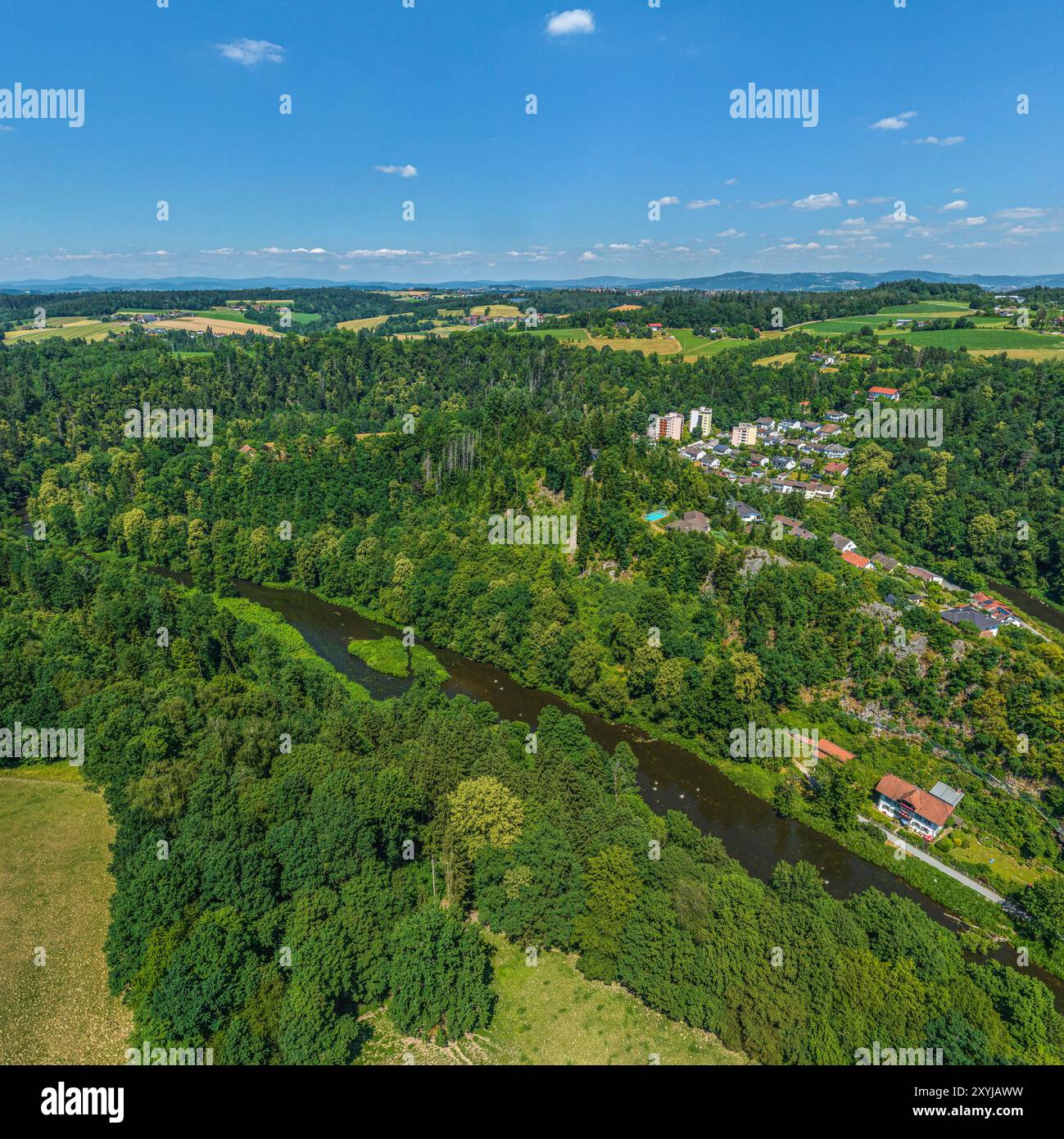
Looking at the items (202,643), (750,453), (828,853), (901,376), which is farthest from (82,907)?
(901,376)

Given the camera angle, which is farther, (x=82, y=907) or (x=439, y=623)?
(x=439, y=623)

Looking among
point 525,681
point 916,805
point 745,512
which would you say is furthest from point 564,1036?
point 745,512

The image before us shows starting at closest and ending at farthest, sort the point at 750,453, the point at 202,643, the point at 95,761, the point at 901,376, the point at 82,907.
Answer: the point at 82,907 → the point at 95,761 → the point at 202,643 → the point at 750,453 → the point at 901,376

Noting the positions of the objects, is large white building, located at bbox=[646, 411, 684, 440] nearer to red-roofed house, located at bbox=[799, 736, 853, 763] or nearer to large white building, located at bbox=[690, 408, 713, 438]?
large white building, located at bbox=[690, 408, 713, 438]

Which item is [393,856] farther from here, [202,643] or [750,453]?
[750,453]

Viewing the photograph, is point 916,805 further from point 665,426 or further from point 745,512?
point 665,426

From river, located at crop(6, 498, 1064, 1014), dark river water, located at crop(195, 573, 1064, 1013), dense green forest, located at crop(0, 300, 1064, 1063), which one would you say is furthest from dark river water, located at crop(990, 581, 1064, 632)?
dark river water, located at crop(195, 573, 1064, 1013)
